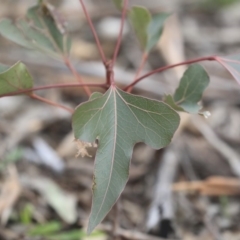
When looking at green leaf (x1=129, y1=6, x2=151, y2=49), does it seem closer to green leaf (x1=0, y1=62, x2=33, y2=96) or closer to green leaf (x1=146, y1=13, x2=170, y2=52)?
green leaf (x1=146, y1=13, x2=170, y2=52)

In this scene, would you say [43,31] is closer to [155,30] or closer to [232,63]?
[155,30]

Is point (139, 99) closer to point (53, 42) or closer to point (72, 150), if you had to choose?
point (53, 42)

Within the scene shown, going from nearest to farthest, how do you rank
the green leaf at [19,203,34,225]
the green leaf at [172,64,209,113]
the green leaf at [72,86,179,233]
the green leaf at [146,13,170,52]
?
the green leaf at [72,86,179,233] → the green leaf at [172,64,209,113] → the green leaf at [146,13,170,52] → the green leaf at [19,203,34,225]

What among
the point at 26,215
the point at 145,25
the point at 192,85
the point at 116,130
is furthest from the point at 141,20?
the point at 26,215

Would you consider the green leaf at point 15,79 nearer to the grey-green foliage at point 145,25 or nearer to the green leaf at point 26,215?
the grey-green foliage at point 145,25

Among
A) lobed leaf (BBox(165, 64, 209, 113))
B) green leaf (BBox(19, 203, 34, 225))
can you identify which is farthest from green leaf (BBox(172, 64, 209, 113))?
green leaf (BBox(19, 203, 34, 225))

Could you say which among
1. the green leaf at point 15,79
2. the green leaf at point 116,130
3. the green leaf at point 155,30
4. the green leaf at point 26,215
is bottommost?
the green leaf at point 26,215

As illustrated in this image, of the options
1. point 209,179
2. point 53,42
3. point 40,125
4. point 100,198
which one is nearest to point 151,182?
point 209,179

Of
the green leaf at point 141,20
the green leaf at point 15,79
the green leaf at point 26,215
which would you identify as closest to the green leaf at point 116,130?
the green leaf at point 15,79
